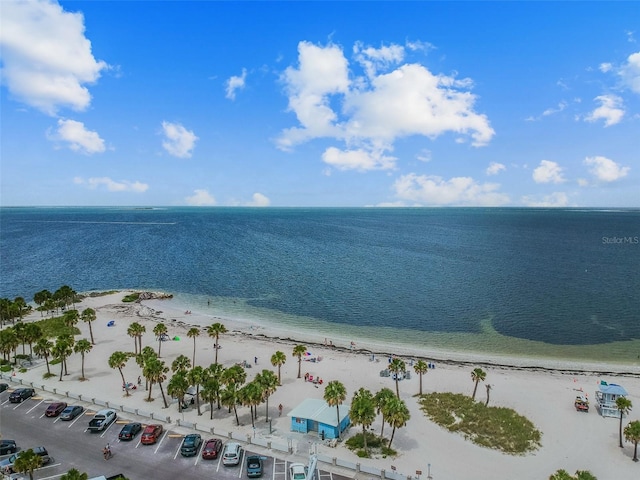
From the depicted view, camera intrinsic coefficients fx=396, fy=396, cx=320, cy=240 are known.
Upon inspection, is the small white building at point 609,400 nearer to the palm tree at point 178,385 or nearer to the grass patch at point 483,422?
the grass patch at point 483,422

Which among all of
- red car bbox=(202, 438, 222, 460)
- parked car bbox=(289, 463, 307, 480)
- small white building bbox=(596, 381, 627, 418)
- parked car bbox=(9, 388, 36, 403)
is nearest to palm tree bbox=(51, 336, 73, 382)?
parked car bbox=(9, 388, 36, 403)

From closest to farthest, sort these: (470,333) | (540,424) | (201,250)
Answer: (540,424) → (470,333) → (201,250)

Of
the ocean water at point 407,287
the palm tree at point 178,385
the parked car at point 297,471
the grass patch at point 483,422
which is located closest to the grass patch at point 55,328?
the ocean water at point 407,287

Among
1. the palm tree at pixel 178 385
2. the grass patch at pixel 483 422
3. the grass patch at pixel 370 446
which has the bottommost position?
the grass patch at pixel 483 422

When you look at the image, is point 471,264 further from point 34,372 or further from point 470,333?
point 34,372

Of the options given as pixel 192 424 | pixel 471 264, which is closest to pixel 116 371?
pixel 192 424

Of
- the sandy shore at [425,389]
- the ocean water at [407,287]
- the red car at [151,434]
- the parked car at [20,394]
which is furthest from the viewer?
the ocean water at [407,287]
